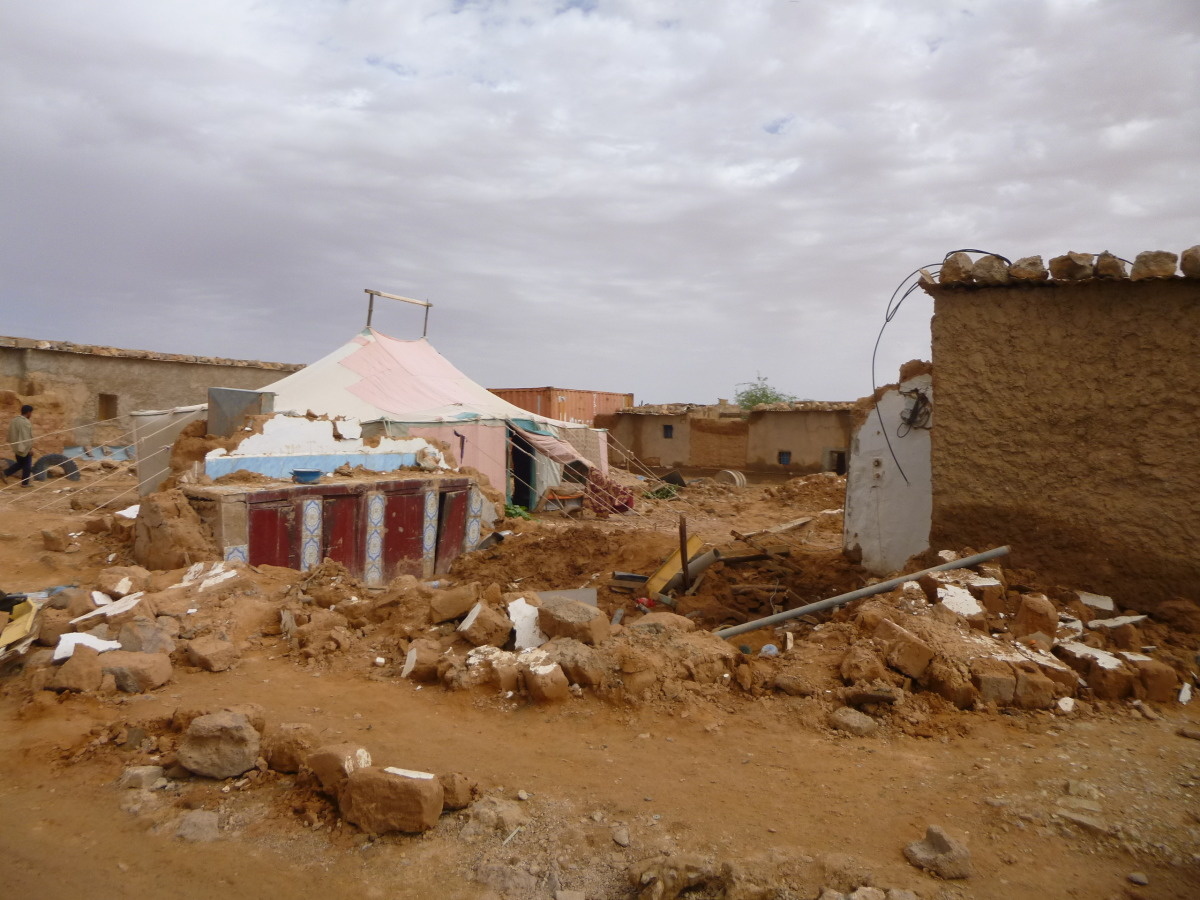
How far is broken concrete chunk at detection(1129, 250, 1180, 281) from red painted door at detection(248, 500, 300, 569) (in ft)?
23.0

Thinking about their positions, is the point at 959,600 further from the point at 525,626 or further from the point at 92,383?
the point at 92,383

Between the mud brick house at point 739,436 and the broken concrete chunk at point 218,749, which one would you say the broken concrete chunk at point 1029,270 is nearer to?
the broken concrete chunk at point 218,749

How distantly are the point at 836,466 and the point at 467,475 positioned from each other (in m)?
11.8

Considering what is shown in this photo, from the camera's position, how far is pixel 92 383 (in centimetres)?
1783

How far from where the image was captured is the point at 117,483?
14.4m

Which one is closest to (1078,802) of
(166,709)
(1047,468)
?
(1047,468)

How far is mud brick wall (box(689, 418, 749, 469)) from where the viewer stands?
21734 millimetres

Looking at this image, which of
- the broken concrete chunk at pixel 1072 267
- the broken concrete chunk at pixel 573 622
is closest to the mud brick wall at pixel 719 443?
the broken concrete chunk at pixel 1072 267

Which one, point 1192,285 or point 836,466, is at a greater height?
point 1192,285

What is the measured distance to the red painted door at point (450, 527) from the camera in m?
10.1

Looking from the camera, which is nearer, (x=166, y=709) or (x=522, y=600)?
(x=166, y=709)

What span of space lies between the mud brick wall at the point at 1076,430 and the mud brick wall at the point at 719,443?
1564 cm

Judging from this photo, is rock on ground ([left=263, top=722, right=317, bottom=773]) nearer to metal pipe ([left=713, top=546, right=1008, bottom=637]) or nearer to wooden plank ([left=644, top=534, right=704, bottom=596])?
metal pipe ([left=713, top=546, right=1008, bottom=637])

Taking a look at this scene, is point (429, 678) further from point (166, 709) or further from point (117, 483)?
point (117, 483)
